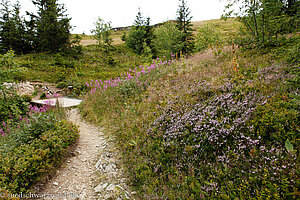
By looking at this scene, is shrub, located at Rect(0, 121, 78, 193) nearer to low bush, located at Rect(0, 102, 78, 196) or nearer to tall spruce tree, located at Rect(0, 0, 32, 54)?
low bush, located at Rect(0, 102, 78, 196)

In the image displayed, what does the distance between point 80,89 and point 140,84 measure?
915 centimetres

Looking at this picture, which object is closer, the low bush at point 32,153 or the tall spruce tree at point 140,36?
the low bush at point 32,153

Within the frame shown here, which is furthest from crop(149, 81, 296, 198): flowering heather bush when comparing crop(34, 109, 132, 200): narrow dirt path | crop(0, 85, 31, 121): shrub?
crop(0, 85, 31, 121): shrub

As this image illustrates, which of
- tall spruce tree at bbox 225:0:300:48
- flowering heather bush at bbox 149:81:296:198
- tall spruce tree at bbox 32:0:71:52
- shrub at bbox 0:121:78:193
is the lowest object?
shrub at bbox 0:121:78:193

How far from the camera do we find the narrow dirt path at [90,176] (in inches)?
129

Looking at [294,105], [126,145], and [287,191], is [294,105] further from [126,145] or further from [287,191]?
[126,145]

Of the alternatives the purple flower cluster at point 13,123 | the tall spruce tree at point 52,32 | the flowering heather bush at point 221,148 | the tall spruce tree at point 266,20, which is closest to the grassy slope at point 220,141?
the flowering heather bush at point 221,148

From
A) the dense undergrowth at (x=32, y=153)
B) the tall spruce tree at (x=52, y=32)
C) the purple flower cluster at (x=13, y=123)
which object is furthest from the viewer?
the tall spruce tree at (x=52, y=32)

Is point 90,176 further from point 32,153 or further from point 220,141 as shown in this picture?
point 220,141

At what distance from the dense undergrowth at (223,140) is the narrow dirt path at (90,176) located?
1.14 feet

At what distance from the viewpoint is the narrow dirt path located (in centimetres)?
327

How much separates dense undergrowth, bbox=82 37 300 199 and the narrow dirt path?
1.14 ft

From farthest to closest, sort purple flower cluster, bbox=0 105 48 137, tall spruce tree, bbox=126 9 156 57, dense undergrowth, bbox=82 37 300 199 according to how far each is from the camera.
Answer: tall spruce tree, bbox=126 9 156 57, purple flower cluster, bbox=0 105 48 137, dense undergrowth, bbox=82 37 300 199

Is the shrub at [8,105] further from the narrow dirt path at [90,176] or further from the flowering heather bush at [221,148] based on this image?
the flowering heather bush at [221,148]
